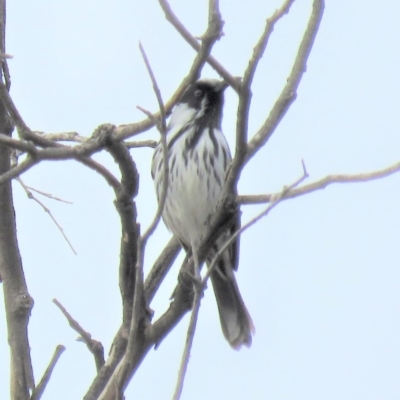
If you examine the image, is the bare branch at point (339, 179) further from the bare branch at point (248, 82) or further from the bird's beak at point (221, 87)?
the bird's beak at point (221, 87)

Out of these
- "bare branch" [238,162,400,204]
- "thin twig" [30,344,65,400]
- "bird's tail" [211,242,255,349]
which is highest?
"bird's tail" [211,242,255,349]

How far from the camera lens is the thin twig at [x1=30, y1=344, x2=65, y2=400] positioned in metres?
3.07

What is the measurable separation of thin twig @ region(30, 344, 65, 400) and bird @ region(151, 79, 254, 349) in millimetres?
2162

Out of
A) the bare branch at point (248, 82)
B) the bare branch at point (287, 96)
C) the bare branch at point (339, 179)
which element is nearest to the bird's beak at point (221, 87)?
the bare branch at point (287, 96)

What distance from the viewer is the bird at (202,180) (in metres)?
5.41

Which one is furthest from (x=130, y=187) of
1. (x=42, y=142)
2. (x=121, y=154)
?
(x=42, y=142)

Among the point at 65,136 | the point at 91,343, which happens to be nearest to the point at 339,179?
the point at 91,343

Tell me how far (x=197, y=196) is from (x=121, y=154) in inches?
95.1

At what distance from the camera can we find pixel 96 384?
3207 millimetres

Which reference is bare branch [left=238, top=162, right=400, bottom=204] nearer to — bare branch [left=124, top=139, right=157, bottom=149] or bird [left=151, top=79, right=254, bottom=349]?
bare branch [left=124, top=139, right=157, bottom=149]

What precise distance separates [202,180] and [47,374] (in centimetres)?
246

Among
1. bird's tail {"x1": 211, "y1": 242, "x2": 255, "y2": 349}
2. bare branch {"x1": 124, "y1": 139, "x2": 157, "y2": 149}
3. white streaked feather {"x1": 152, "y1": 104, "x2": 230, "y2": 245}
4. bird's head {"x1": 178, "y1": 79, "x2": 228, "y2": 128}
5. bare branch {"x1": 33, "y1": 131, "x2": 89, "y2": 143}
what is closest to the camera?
bare branch {"x1": 33, "y1": 131, "x2": 89, "y2": 143}

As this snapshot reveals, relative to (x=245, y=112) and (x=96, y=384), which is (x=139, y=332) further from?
(x=245, y=112)

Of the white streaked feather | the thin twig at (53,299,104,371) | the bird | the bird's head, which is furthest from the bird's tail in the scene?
the thin twig at (53,299,104,371)
